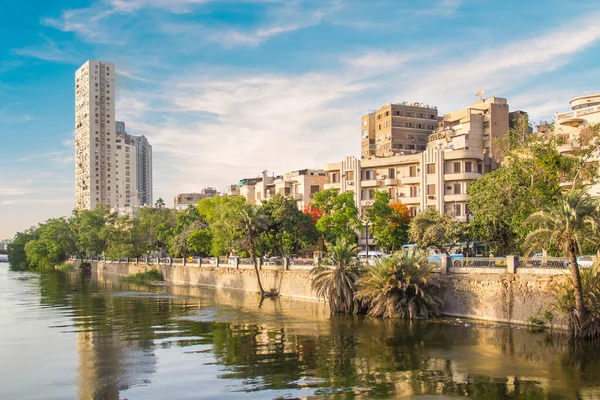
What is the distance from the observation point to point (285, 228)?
65938 mm

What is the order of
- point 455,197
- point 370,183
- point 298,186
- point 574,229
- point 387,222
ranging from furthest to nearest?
1. point 298,186
2. point 370,183
3. point 455,197
4. point 387,222
5. point 574,229

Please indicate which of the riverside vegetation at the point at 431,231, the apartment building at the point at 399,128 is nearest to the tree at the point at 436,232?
the riverside vegetation at the point at 431,231

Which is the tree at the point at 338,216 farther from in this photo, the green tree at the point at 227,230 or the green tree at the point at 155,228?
the green tree at the point at 155,228

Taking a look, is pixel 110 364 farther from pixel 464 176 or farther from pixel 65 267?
pixel 65 267

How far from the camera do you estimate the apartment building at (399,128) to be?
105 m

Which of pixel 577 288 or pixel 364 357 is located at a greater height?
pixel 577 288

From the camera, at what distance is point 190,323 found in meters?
41.6

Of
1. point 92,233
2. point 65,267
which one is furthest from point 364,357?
point 65,267

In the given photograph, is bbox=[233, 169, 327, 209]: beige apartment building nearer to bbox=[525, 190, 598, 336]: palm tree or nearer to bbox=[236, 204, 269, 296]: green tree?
bbox=[236, 204, 269, 296]: green tree

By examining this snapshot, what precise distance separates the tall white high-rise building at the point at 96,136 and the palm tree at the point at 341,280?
151296mm

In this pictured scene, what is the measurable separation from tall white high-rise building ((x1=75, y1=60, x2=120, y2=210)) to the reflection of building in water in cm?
15480

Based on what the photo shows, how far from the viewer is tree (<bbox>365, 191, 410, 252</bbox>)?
65812 millimetres

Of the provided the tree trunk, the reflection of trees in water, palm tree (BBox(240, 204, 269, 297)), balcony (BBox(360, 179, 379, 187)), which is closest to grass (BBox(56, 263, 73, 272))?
balcony (BBox(360, 179, 379, 187))

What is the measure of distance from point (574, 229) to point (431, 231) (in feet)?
86.0
